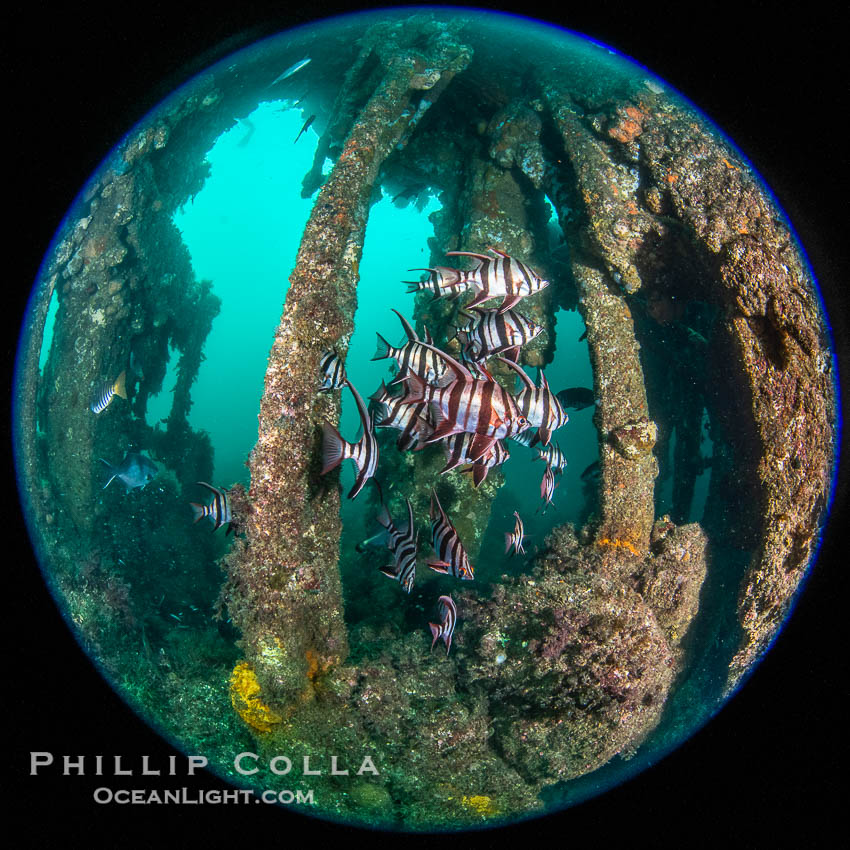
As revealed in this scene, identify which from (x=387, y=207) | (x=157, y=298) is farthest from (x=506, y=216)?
(x=387, y=207)

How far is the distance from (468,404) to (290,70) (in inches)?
351

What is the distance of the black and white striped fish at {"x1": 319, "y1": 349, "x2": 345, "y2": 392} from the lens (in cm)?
315

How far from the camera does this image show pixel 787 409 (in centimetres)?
395

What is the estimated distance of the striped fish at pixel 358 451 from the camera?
2.29 m

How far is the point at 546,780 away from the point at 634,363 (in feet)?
15.4

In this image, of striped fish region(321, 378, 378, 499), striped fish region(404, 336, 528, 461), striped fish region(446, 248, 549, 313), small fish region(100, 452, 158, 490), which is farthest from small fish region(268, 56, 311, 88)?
striped fish region(404, 336, 528, 461)

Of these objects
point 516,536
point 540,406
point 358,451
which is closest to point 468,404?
point 358,451

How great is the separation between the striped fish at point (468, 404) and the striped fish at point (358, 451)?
33cm

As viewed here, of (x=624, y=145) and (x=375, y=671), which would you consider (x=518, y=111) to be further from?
(x=375, y=671)

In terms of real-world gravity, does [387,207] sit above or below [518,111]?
above

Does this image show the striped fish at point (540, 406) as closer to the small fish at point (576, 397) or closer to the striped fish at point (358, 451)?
the striped fish at point (358, 451)

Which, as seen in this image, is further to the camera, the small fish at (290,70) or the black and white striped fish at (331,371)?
the small fish at (290,70)

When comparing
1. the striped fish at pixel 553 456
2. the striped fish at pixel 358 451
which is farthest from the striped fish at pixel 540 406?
the striped fish at pixel 553 456

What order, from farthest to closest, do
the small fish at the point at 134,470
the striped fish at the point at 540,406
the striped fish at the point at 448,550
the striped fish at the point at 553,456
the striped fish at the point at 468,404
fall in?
the small fish at the point at 134,470 → the striped fish at the point at 553,456 → the striped fish at the point at 448,550 → the striped fish at the point at 540,406 → the striped fish at the point at 468,404
